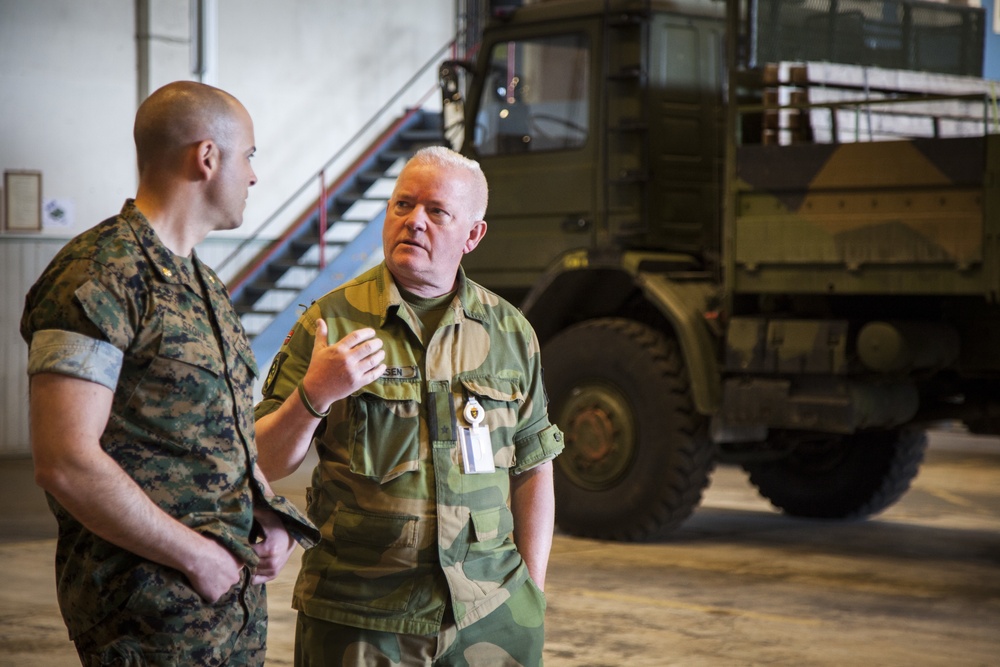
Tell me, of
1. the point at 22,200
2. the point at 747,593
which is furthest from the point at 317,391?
the point at 22,200

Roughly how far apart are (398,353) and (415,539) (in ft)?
1.16

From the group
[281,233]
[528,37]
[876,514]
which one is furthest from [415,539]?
[281,233]

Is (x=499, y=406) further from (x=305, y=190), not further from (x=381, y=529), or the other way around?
(x=305, y=190)

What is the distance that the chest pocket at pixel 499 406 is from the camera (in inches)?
106

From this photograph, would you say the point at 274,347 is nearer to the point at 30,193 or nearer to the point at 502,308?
the point at 30,193

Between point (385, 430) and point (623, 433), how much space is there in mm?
5116

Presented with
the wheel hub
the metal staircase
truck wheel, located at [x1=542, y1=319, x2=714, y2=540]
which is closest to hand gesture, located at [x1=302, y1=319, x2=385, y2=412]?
truck wheel, located at [x1=542, y1=319, x2=714, y2=540]

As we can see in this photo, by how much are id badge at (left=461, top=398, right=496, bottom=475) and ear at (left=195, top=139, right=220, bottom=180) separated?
2.36ft

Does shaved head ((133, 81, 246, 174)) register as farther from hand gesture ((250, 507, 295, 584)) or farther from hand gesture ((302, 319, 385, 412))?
hand gesture ((250, 507, 295, 584))

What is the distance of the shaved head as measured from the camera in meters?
2.21

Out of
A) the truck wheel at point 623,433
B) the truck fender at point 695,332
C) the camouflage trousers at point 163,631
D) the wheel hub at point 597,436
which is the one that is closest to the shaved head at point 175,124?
the camouflage trousers at point 163,631

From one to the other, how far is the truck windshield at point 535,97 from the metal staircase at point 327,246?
4.16 m

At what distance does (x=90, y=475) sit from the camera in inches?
80.4

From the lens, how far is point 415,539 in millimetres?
2600
